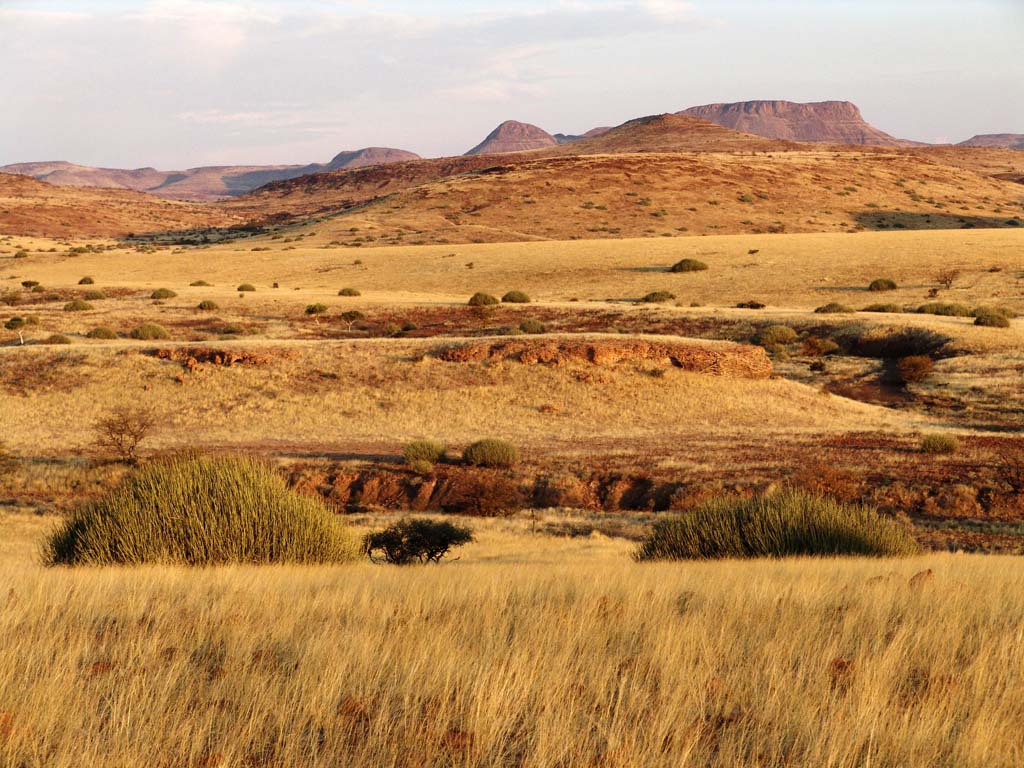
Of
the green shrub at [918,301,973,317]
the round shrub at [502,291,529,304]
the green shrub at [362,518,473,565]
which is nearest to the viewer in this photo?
the green shrub at [362,518,473,565]

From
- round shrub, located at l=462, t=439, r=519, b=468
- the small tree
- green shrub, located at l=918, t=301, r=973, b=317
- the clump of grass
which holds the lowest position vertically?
round shrub, located at l=462, t=439, r=519, b=468

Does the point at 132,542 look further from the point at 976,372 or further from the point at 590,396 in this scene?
the point at 976,372

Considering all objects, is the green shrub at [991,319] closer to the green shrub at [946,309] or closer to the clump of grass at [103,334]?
the green shrub at [946,309]

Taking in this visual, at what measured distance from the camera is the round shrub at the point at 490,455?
76.5 ft

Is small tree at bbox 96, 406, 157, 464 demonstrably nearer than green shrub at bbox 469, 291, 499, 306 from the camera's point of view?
Yes

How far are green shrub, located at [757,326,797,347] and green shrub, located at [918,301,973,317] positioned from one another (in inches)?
353

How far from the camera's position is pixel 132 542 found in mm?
10672

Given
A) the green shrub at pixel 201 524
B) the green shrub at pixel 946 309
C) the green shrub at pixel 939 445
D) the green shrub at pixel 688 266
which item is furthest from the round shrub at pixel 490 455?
the green shrub at pixel 688 266

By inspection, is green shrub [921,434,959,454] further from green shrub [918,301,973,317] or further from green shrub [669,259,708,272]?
green shrub [669,259,708,272]

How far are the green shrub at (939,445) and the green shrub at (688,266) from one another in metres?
35.1

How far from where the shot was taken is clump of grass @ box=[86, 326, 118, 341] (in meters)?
40.3

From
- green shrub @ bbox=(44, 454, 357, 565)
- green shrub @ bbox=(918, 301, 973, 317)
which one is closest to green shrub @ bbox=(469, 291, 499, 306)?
green shrub @ bbox=(918, 301, 973, 317)

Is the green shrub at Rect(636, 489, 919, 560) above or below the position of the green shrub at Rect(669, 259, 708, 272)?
below

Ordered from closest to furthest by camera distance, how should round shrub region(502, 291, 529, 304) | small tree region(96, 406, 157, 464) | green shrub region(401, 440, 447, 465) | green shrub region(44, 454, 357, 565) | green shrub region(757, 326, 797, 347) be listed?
1. green shrub region(44, 454, 357, 565)
2. green shrub region(401, 440, 447, 465)
3. small tree region(96, 406, 157, 464)
4. green shrub region(757, 326, 797, 347)
5. round shrub region(502, 291, 529, 304)
